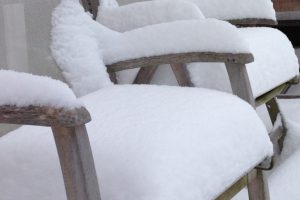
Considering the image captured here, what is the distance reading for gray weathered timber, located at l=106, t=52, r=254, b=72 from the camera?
3.85ft

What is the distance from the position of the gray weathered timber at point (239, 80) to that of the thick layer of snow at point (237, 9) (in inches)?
26.5

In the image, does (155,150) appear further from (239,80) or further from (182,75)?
(182,75)

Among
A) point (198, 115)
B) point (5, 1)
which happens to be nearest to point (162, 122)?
point (198, 115)

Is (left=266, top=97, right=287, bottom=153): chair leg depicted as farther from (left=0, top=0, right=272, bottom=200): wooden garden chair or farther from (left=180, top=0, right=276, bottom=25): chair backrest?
(left=0, top=0, right=272, bottom=200): wooden garden chair

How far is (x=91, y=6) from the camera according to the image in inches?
62.0

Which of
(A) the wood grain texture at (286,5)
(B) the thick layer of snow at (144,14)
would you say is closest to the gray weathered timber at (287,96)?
(A) the wood grain texture at (286,5)

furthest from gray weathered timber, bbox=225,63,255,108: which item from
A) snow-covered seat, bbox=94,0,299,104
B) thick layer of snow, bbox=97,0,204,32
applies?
thick layer of snow, bbox=97,0,204,32

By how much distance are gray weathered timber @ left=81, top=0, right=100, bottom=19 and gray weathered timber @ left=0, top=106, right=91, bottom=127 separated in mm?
986

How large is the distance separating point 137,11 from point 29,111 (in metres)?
1.02

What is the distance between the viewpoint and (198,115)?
948 mm

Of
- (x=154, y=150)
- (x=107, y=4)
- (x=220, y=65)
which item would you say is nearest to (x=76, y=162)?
(x=154, y=150)

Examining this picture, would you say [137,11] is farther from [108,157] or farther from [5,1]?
[108,157]

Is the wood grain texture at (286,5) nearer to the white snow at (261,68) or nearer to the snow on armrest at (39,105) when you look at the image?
the white snow at (261,68)

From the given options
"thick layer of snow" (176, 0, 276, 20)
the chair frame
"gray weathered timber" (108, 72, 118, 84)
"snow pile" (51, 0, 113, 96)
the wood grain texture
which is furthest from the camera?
the wood grain texture
